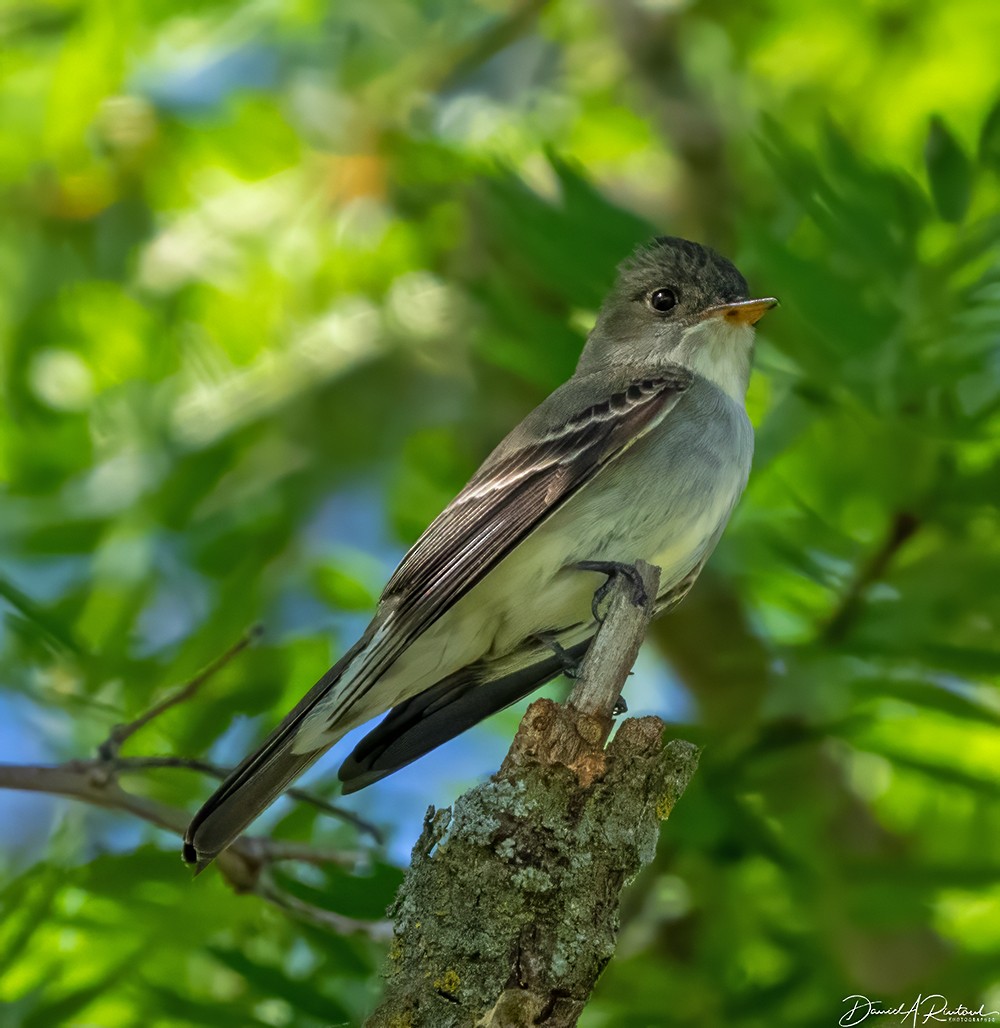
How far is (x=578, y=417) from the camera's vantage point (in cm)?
395

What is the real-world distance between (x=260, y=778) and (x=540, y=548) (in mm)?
1005

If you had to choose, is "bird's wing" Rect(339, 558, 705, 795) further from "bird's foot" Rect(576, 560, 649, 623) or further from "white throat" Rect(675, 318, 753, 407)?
"white throat" Rect(675, 318, 753, 407)

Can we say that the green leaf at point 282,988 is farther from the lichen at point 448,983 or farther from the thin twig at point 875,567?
the thin twig at point 875,567

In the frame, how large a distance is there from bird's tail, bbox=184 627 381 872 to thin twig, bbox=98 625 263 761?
0.77 ft

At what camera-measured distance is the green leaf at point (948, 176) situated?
3430mm

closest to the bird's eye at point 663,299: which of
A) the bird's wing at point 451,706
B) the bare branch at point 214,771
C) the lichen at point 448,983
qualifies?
the bird's wing at point 451,706

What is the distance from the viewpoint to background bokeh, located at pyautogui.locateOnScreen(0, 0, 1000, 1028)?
332 cm

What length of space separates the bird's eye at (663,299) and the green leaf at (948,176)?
1.27m

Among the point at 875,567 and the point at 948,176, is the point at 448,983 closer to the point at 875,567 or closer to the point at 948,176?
the point at 875,567

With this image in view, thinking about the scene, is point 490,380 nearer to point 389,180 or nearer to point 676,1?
point 389,180

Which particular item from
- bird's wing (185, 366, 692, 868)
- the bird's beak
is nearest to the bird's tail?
bird's wing (185, 366, 692, 868)

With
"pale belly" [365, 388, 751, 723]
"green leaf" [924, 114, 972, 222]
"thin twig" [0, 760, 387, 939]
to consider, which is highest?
"green leaf" [924, 114, 972, 222]

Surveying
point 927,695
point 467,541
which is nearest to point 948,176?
point 927,695

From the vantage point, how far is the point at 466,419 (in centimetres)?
529
